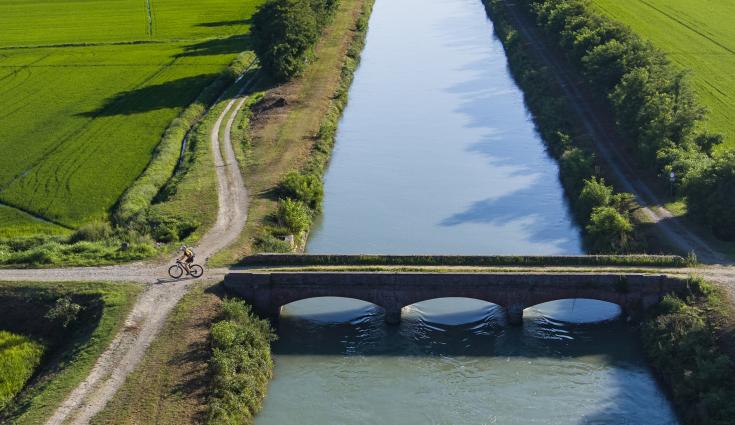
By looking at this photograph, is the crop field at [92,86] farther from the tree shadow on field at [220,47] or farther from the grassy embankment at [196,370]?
the grassy embankment at [196,370]

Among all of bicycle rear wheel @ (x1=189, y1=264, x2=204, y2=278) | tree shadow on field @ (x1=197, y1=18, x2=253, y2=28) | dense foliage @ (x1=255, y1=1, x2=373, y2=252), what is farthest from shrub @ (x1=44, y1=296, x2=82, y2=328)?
tree shadow on field @ (x1=197, y1=18, x2=253, y2=28)

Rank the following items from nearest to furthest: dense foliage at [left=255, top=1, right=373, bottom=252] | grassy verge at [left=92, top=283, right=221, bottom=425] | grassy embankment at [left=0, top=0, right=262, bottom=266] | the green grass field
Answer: grassy verge at [left=92, top=283, right=221, bottom=425], the green grass field, dense foliage at [left=255, top=1, right=373, bottom=252], grassy embankment at [left=0, top=0, right=262, bottom=266]

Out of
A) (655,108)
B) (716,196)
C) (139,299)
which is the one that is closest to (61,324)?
(139,299)

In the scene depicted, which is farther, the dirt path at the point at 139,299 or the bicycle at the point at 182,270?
A: the bicycle at the point at 182,270

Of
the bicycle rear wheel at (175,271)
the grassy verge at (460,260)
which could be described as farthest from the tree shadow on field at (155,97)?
the grassy verge at (460,260)

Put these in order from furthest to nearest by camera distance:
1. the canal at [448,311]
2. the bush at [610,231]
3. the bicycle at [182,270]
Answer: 1. the bush at [610,231]
2. the bicycle at [182,270]
3. the canal at [448,311]

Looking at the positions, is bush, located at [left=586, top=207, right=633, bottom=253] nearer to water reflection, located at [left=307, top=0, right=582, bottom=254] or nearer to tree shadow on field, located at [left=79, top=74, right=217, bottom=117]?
water reflection, located at [left=307, top=0, right=582, bottom=254]

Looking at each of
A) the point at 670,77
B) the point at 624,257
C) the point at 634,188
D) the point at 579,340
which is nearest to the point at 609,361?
the point at 579,340

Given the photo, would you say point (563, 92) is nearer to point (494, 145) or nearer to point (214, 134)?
point (494, 145)
